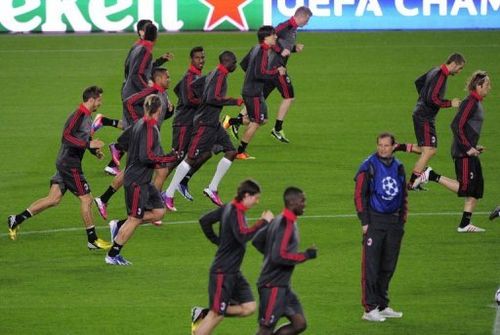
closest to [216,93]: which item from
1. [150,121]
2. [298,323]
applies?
[150,121]

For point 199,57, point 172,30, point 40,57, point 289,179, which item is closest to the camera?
point 199,57

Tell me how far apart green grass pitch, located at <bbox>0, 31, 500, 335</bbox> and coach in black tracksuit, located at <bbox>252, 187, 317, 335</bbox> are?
5.15 feet

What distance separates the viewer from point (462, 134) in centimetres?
1884

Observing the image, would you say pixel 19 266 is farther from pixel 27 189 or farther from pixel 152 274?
pixel 27 189

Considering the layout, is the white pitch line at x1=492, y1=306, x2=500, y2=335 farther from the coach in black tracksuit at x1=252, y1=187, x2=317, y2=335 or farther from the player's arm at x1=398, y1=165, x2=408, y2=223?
the coach in black tracksuit at x1=252, y1=187, x2=317, y2=335

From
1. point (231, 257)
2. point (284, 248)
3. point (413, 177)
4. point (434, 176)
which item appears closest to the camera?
point (284, 248)

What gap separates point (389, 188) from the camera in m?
15.1

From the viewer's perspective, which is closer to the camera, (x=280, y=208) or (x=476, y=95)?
(x=476, y=95)

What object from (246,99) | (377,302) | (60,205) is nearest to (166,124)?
(246,99)

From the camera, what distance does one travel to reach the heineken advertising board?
37.3 metres

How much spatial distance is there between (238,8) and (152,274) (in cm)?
2125

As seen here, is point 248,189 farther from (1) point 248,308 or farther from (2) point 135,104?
(2) point 135,104

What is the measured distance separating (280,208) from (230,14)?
18.0 meters

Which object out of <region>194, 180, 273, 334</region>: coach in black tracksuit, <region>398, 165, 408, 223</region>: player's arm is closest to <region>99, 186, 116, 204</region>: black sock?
<region>398, 165, 408, 223</region>: player's arm
